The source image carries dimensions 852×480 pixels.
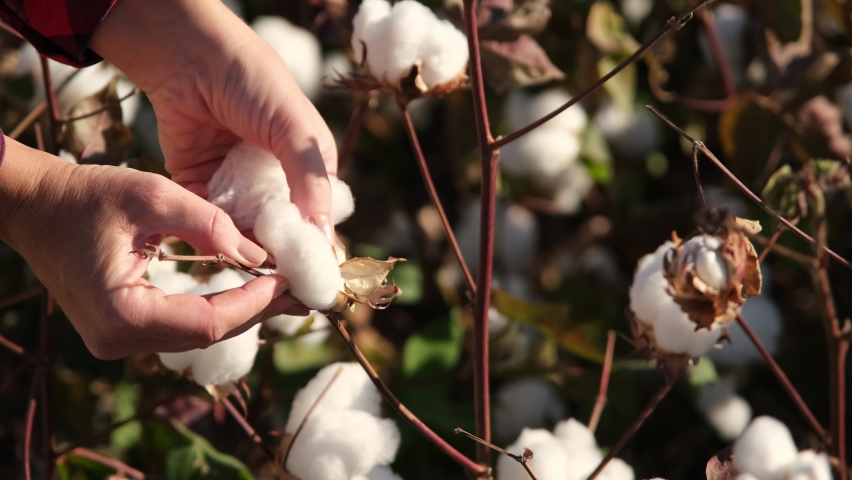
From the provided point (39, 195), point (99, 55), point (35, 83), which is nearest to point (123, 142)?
point (99, 55)

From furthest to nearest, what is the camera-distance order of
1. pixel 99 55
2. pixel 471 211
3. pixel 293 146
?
pixel 471 211, pixel 99 55, pixel 293 146

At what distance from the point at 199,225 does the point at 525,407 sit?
27.1 inches

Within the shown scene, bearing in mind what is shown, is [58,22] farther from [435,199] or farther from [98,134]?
[435,199]

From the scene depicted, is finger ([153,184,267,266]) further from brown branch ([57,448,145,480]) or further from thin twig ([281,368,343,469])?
brown branch ([57,448,145,480])

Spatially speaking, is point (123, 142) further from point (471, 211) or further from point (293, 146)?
point (471, 211)

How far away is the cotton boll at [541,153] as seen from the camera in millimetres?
1273

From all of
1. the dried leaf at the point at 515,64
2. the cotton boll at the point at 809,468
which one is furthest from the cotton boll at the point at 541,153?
the cotton boll at the point at 809,468

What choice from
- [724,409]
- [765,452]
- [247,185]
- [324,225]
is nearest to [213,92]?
[247,185]

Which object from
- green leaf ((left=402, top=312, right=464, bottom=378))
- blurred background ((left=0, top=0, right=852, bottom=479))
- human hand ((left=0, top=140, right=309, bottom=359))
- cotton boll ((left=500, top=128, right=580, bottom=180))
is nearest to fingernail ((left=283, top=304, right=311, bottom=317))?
human hand ((left=0, top=140, right=309, bottom=359))

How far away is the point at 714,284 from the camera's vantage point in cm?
58

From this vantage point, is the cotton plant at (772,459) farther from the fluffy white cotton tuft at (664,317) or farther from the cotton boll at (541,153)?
the cotton boll at (541,153)

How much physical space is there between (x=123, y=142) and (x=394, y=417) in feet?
1.52

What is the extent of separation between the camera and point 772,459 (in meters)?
0.74

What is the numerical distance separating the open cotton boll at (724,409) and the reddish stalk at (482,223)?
53cm
